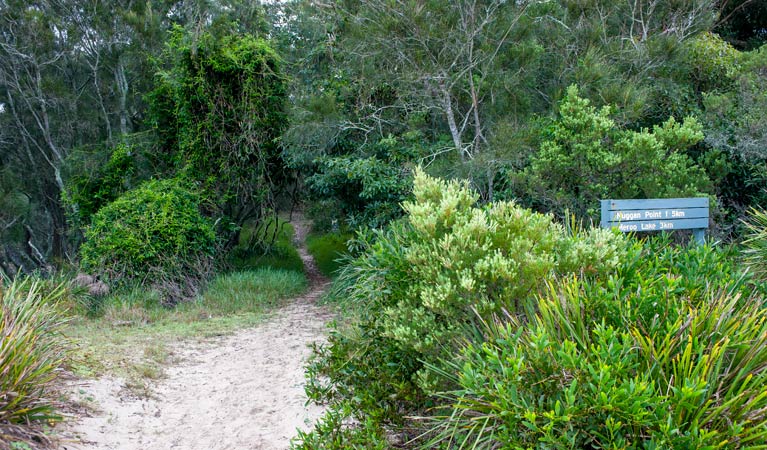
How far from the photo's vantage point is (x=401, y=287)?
416 centimetres

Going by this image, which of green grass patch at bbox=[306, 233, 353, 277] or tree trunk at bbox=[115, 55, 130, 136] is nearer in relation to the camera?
green grass patch at bbox=[306, 233, 353, 277]

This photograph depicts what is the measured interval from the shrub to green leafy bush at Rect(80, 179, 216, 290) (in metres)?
4.81

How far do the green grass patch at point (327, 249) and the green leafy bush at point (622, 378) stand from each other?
10664 millimetres

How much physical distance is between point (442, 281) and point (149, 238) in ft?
24.8

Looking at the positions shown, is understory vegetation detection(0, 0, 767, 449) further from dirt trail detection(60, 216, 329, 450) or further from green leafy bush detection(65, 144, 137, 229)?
dirt trail detection(60, 216, 329, 450)

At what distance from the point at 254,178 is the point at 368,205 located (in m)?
2.89

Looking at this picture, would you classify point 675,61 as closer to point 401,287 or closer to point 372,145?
point 372,145

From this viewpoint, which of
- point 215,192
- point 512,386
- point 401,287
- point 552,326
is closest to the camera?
point 512,386

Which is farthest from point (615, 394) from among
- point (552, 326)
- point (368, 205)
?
point (368, 205)

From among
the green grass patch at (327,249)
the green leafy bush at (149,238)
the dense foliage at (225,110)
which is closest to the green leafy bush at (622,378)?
the green leafy bush at (149,238)

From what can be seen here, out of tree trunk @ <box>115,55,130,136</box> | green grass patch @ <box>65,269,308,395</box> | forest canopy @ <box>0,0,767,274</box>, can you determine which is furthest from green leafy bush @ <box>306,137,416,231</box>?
tree trunk @ <box>115,55,130,136</box>

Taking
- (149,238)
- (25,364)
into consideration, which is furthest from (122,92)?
(25,364)

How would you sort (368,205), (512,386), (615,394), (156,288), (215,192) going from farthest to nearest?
(215,192)
(368,205)
(156,288)
(512,386)
(615,394)

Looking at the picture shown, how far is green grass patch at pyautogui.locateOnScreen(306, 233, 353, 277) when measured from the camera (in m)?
14.8
